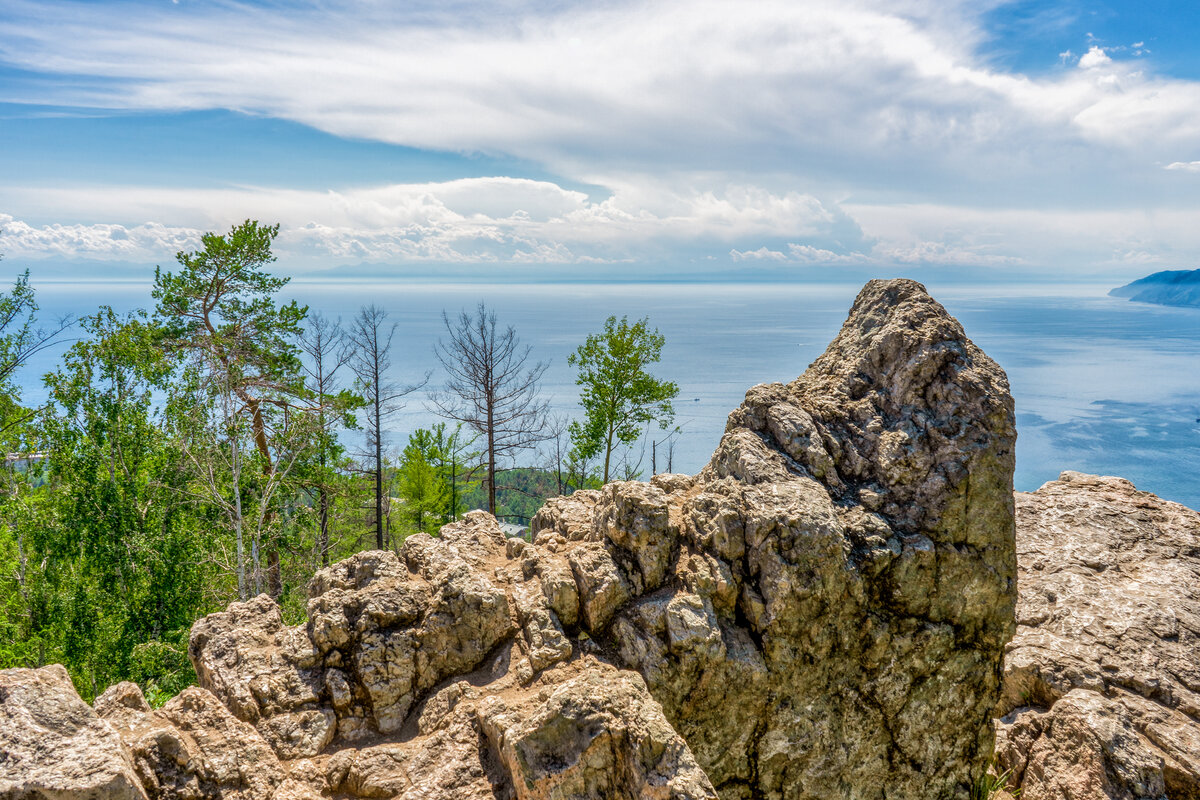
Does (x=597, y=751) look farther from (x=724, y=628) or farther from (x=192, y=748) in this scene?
(x=192, y=748)

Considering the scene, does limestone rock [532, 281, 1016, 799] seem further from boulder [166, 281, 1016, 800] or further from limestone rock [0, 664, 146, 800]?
limestone rock [0, 664, 146, 800]

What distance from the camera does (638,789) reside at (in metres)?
4.48

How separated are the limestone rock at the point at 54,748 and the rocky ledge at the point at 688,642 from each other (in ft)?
0.14

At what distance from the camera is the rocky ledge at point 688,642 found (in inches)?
189

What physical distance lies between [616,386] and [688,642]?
19.5 metres

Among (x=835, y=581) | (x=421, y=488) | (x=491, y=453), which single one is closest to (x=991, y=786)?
(x=835, y=581)

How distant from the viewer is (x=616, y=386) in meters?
25.1

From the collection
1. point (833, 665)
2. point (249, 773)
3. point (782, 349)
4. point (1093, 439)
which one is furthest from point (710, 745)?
point (782, 349)

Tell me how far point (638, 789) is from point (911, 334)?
5.50m

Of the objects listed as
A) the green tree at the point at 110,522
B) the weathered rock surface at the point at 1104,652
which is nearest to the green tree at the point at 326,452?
the green tree at the point at 110,522

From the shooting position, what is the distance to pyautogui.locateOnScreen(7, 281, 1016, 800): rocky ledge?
4797mm

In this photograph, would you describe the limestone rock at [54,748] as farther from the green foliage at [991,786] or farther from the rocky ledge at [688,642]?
the green foliage at [991,786]

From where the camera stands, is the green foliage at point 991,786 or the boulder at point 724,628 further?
the green foliage at point 991,786

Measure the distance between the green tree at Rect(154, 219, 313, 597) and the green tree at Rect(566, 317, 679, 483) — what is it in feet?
33.5
